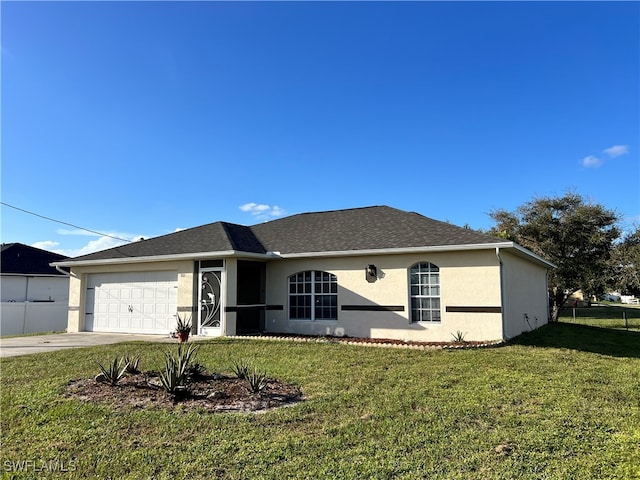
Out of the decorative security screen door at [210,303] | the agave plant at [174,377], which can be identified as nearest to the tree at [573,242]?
the decorative security screen door at [210,303]

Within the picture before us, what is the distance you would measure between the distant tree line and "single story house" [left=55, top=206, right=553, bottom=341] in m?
8.39

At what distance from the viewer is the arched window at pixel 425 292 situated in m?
13.4

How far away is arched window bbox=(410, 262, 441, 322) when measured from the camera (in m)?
13.4

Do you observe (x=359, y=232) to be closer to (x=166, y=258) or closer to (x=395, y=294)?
(x=395, y=294)

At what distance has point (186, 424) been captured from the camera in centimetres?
533

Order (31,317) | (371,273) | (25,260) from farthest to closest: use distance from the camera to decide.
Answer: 1. (25,260)
2. (31,317)
3. (371,273)

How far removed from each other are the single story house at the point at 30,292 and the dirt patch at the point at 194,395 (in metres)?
17.9

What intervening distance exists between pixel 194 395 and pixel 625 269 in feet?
89.0

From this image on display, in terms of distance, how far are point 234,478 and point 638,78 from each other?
15.2 metres

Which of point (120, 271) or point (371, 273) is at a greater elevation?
point (120, 271)

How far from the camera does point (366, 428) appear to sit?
16.9ft

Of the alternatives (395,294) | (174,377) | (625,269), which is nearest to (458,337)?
(395,294)

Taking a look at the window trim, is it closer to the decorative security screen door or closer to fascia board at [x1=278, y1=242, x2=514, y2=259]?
fascia board at [x1=278, y1=242, x2=514, y2=259]

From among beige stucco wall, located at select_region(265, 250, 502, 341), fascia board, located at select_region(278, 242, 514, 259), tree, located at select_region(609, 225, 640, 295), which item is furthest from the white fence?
tree, located at select_region(609, 225, 640, 295)
